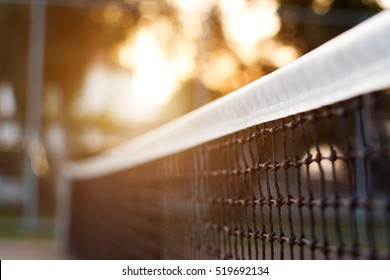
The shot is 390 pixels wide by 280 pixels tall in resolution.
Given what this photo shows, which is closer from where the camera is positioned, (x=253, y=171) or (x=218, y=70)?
(x=253, y=171)

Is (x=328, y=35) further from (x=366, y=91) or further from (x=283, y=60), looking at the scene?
(x=366, y=91)

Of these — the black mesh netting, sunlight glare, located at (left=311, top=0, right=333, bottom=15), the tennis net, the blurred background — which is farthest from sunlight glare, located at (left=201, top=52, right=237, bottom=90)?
the black mesh netting

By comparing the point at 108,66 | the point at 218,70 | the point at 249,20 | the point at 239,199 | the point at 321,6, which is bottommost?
the point at 239,199

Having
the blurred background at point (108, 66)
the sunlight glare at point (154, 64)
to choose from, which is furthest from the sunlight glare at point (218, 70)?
the sunlight glare at point (154, 64)

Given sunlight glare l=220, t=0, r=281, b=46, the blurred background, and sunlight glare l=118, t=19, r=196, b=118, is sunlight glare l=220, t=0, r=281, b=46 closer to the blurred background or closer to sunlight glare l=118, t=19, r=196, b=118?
the blurred background

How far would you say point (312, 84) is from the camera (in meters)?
1.21

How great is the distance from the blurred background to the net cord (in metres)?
6.69

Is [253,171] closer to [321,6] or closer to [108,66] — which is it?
[108,66]

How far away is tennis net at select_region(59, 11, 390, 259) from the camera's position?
1062 mm

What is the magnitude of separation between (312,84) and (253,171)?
1.91 feet

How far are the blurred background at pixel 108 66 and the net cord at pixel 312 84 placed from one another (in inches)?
263

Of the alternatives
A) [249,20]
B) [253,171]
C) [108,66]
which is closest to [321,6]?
[249,20]
